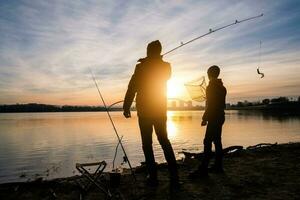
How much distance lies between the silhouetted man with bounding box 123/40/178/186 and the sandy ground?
0.50 meters

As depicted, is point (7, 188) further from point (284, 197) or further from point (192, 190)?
point (284, 197)

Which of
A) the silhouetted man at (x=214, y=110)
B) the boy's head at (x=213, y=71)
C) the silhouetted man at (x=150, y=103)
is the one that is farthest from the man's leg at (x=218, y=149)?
the silhouetted man at (x=150, y=103)

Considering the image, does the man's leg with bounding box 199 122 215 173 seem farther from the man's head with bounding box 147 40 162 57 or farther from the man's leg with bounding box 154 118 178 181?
the man's head with bounding box 147 40 162 57

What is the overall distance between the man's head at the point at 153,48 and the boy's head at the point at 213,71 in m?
1.71

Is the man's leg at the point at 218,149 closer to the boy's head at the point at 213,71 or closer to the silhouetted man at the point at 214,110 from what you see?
the silhouetted man at the point at 214,110

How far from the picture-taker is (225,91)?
752 centimetres

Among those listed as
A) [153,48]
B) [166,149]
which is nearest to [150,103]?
[166,149]

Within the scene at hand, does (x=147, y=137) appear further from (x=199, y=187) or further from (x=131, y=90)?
(x=199, y=187)

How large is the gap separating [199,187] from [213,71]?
9.04 feet

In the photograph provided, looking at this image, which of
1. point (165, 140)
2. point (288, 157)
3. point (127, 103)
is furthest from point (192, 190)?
point (288, 157)

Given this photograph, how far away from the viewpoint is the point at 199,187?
6008 millimetres

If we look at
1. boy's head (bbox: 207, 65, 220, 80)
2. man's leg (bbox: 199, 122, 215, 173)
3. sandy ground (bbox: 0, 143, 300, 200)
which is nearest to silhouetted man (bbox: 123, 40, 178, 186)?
sandy ground (bbox: 0, 143, 300, 200)

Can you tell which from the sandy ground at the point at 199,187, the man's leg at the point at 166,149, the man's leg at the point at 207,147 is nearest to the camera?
the sandy ground at the point at 199,187

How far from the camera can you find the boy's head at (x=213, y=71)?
7324 millimetres
